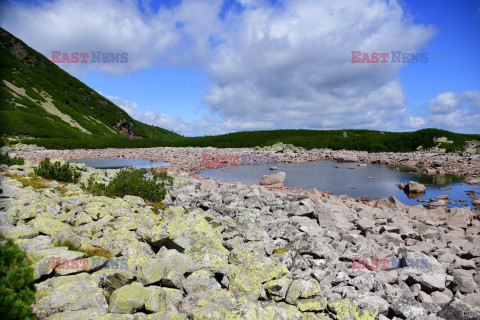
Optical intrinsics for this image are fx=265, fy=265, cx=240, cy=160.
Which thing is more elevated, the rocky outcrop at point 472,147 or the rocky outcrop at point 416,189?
the rocky outcrop at point 472,147

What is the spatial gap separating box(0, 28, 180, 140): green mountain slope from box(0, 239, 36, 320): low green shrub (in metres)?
55.6

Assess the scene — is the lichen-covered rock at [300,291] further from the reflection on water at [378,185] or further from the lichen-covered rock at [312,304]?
the reflection on water at [378,185]

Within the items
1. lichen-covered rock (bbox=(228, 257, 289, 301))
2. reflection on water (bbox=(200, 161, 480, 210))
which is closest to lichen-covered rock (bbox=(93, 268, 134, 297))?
lichen-covered rock (bbox=(228, 257, 289, 301))

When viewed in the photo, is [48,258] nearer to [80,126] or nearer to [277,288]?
[277,288]

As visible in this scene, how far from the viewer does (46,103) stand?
74750 millimetres

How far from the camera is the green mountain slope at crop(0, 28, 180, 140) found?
53.5 meters

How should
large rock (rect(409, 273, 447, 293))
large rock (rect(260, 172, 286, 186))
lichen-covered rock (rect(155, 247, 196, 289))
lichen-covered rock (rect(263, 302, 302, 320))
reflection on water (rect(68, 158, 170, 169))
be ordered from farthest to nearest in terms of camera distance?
reflection on water (rect(68, 158, 170, 169))
large rock (rect(260, 172, 286, 186))
large rock (rect(409, 273, 447, 293))
lichen-covered rock (rect(155, 247, 196, 289))
lichen-covered rock (rect(263, 302, 302, 320))

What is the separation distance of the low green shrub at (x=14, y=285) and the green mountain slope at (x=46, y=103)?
182 ft

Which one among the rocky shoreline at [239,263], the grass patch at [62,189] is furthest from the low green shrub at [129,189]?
the rocky shoreline at [239,263]

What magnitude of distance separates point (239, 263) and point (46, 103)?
90452mm

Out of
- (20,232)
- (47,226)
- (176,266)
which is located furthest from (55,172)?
(176,266)

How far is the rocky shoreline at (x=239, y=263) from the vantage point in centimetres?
339

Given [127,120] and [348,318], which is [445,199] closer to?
[348,318]

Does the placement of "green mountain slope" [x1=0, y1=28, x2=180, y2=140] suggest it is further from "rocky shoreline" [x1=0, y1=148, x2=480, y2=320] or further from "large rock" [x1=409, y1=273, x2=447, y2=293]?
"large rock" [x1=409, y1=273, x2=447, y2=293]
